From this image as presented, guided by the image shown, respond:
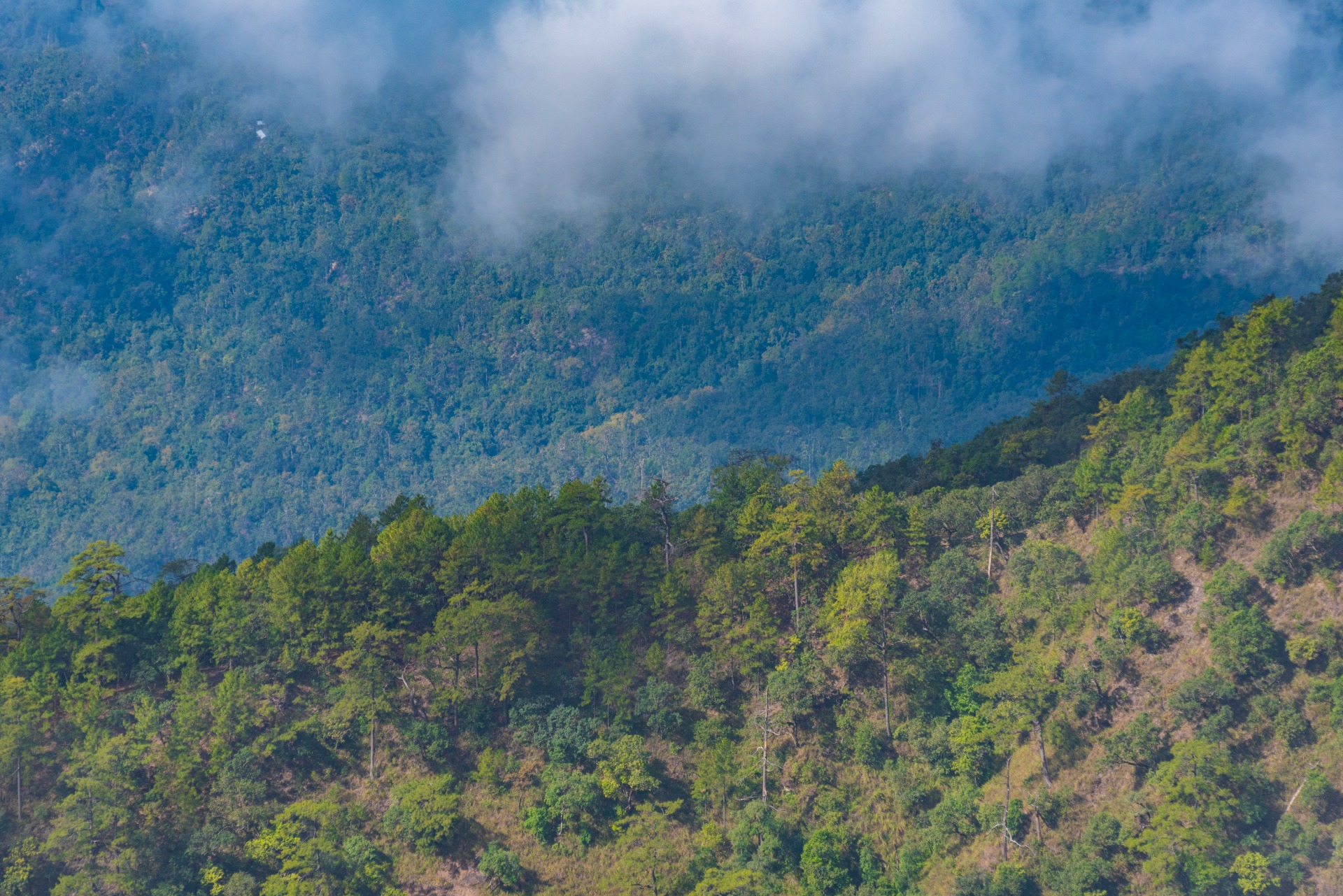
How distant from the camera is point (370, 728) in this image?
100 meters

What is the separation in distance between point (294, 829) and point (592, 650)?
25.8m

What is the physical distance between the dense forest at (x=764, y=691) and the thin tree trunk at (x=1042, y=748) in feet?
1.19

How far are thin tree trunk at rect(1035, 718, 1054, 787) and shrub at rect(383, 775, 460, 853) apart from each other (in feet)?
134

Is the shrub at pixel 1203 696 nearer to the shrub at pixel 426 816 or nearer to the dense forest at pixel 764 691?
the dense forest at pixel 764 691

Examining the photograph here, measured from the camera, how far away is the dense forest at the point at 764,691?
280 ft

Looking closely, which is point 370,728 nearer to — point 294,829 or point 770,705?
point 294,829

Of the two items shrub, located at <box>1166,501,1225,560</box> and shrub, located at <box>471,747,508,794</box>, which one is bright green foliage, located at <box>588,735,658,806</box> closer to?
shrub, located at <box>471,747,508,794</box>

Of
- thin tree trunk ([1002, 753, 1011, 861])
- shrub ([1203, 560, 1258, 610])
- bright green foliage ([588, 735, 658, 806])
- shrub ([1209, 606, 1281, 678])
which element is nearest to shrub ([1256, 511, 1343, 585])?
shrub ([1203, 560, 1258, 610])

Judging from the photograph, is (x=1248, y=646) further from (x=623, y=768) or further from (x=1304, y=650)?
(x=623, y=768)

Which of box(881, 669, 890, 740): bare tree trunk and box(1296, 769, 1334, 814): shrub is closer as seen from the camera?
box(1296, 769, 1334, 814): shrub

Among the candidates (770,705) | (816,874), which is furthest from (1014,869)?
(770,705)

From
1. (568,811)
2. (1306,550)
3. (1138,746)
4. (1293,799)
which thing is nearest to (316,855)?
(568,811)

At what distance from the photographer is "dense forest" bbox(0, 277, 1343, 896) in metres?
85.2

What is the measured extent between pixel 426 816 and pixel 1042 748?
4279 centimetres
